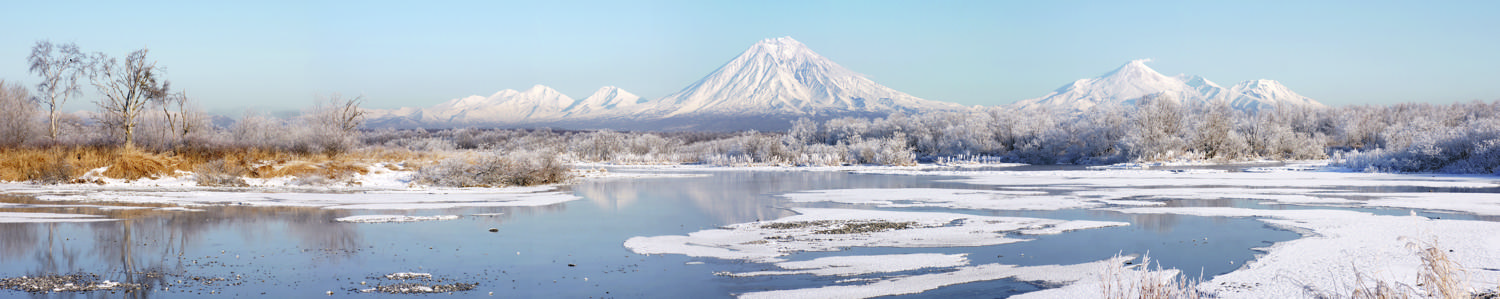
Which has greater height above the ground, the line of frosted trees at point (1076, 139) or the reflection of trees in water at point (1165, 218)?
the line of frosted trees at point (1076, 139)

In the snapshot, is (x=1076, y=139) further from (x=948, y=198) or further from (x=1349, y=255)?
(x=1349, y=255)

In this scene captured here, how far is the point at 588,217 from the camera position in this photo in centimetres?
1238

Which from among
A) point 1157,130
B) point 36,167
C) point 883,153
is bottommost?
point 36,167

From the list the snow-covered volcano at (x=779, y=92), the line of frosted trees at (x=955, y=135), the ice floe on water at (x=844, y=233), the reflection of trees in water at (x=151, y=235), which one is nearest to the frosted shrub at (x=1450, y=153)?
the line of frosted trees at (x=955, y=135)

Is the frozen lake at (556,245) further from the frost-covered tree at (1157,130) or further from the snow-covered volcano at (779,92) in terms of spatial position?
the snow-covered volcano at (779,92)

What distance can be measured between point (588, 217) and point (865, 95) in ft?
563

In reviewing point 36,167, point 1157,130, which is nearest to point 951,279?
point 36,167

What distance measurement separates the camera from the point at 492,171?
2064 cm

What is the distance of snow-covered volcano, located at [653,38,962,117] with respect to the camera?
160m

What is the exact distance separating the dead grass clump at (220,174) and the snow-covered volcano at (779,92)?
13038 cm

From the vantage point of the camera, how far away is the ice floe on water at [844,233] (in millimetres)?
8609

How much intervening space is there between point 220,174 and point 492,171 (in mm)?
5698

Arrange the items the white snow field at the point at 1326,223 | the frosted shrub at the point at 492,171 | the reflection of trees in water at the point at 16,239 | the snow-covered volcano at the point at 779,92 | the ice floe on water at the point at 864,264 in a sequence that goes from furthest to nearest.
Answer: the snow-covered volcano at the point at 779,92, the frosted shrub at the point at 492,171, the reflection of trees in water at the point at 16,239, the ice floe on water at the point at 864,264, the white snow field at the point at 1326,223

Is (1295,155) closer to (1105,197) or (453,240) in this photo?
(1105,197)
